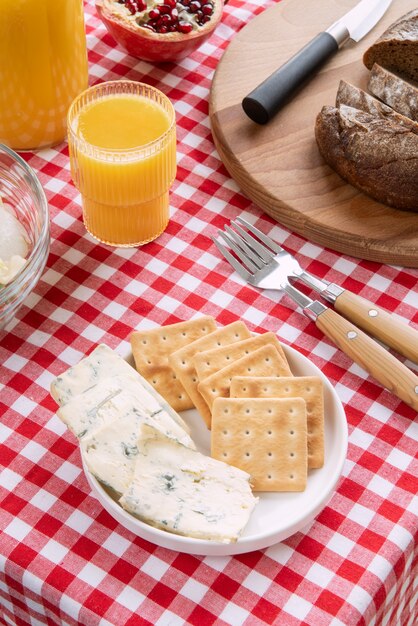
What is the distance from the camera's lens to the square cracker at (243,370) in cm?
133

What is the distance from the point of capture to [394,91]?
184 cm

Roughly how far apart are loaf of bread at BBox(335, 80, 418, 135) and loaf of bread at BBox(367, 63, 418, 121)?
1.9 inches

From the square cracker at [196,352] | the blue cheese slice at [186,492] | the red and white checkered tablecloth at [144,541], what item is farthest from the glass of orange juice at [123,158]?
the blue cheese slice at [186,492]

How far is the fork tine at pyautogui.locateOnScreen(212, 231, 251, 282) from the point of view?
1.63 m

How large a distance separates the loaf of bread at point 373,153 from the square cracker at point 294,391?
1.66ft

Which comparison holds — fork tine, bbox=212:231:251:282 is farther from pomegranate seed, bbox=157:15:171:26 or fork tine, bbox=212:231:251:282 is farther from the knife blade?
pomegranate seed, bbox=157:15:171:26

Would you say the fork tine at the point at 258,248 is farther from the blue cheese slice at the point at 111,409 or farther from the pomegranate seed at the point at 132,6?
the pomegranate seed at the point at 132,6

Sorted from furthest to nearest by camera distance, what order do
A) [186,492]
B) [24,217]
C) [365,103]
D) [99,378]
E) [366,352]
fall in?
[365,103] → [24,217] → [366,352] → [99,378] → [186,492]

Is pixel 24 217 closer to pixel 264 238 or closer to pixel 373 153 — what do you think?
pixel 264 238

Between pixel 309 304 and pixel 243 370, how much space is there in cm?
25

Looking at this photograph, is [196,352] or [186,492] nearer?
[186,492]

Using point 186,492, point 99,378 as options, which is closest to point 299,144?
point 99,378

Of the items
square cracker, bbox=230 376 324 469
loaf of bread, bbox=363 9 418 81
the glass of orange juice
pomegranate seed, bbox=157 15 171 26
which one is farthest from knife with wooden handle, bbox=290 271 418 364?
pomegranate seed, bbox=157 15 171 26

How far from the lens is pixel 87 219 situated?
1.68 meters
